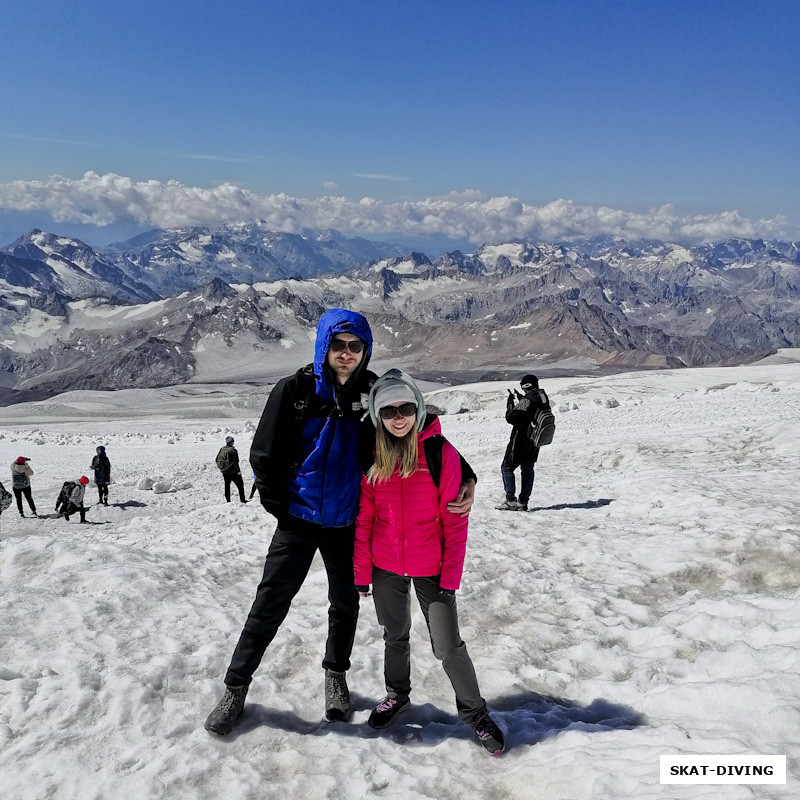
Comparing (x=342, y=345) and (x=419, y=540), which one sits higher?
(x=342, y=345)

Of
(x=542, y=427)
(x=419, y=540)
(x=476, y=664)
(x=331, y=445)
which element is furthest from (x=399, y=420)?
(x=542, y=427)

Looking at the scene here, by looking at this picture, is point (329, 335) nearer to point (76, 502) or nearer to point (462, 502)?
point (462, 502)

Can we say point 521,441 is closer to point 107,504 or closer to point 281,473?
point 281,473

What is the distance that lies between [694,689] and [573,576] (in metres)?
3.44

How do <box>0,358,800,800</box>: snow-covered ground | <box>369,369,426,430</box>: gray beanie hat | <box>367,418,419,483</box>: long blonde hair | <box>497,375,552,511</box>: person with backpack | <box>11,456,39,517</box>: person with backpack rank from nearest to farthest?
<box>0,358,800,800</box>: snow-covered ground, <box>369,369,426,430</box>: gray beanie hat, <box>367,418,419,483</box>: long blonde hair, <box>497,375,552,511</box>: person with backpack, <box>11,456,39,517</box>: person with backpack

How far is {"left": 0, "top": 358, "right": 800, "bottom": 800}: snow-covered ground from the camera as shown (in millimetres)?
4402

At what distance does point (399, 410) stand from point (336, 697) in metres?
2.72

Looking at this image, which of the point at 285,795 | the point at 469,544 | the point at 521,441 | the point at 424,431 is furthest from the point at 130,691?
the point at 521,441

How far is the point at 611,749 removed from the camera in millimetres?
4551

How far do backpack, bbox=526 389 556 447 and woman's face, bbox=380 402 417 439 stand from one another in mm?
7131

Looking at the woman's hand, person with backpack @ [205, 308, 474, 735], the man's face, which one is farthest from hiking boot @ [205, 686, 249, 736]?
the man's face

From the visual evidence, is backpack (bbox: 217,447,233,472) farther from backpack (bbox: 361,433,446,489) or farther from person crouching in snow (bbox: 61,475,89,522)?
backpack (bbox: 361,433,446,489)

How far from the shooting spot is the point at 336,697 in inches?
211

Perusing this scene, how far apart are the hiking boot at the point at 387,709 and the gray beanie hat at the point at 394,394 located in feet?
8.13
